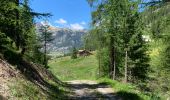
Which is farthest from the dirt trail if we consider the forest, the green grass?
the green grass

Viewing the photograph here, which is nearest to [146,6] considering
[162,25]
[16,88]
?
[162,25]

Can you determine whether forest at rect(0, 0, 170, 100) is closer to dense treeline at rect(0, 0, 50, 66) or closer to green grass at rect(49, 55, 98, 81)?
dense treeline at rect(0, 0, 50, 66)

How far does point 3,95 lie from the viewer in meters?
14.5

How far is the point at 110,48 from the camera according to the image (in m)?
39.9

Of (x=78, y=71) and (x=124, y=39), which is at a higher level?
(x=124, y=39)

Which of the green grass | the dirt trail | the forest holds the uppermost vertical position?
the forest

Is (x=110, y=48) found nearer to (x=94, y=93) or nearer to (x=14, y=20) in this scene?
(x=94, y=93)

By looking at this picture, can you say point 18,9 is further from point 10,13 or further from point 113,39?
point 113,39

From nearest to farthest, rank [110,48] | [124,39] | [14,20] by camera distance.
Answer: [14,20], [124,39], [110,48]

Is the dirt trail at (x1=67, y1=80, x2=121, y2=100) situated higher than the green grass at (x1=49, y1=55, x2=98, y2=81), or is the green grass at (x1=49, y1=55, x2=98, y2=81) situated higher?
the dirt trail at (x1=67, y1=80, x2=121, y2=100)

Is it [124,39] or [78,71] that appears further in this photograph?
[78,71]

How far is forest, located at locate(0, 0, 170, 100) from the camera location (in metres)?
18.9

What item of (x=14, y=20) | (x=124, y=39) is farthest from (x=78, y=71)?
(x=14, y=20)

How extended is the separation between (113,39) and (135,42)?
8.02ft
